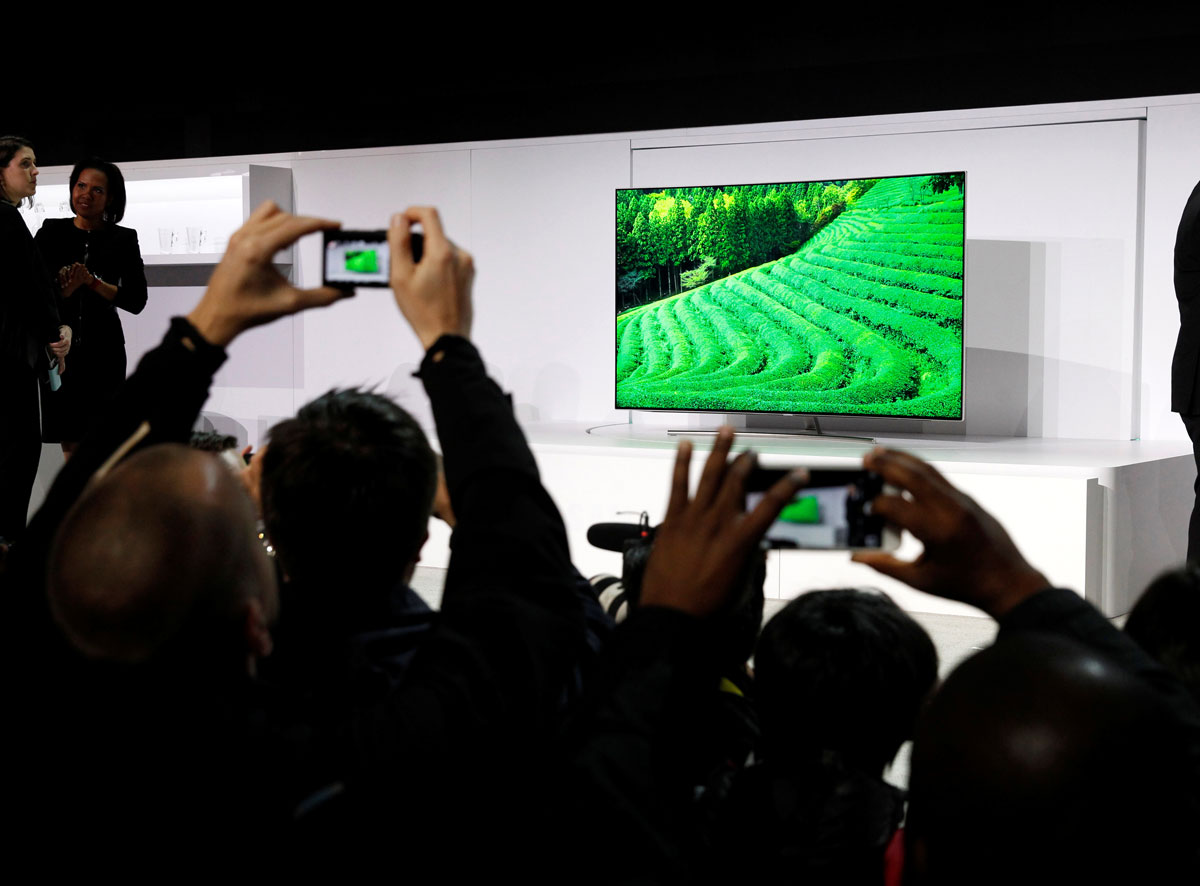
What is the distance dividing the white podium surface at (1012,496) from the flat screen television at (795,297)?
212 mm

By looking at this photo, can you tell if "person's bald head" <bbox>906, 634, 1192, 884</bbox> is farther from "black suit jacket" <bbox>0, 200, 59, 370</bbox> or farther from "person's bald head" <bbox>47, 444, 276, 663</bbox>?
"black suit jacket" <bbox>0, 200, 59, 370</bbox>

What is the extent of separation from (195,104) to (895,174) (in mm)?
3822

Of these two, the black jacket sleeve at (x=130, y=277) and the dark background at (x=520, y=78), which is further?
the dark background at (x=520, y=78)

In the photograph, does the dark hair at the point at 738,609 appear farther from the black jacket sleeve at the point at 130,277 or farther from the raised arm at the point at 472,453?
the black jacket sleeve at the point at 130,277

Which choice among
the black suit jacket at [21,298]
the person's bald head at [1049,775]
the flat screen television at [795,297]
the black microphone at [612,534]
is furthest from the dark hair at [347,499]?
the flat screen television at [795,297]

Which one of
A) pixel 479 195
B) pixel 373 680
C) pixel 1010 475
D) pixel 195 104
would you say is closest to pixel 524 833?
pixel 373 680

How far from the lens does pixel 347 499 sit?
3.22 ft

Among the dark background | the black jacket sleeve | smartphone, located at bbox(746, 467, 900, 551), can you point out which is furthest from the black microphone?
the dark background

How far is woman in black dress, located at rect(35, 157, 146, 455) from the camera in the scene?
4199 millimetres

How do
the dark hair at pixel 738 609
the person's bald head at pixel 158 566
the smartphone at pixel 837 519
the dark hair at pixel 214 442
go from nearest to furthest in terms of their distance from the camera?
the person's bald head at pixel 158 566, the smartphone at pixel 837 519, the dark hair at pixel 738 609, the dark hair at pixel 214 442

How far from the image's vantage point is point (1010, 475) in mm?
3648

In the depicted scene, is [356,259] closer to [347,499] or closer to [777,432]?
[347,499]

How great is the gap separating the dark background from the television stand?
1.37m

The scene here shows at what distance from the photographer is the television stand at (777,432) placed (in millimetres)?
4637
